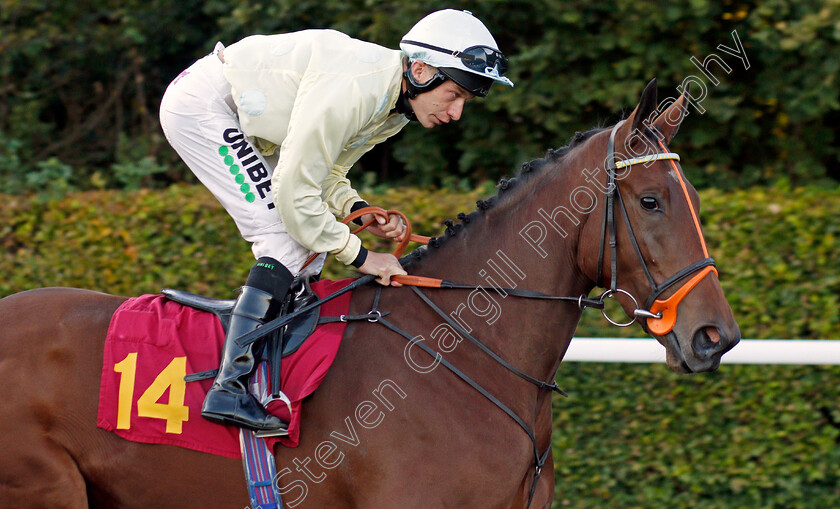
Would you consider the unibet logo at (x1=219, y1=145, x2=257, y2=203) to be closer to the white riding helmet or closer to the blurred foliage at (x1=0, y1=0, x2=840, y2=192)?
the white riding helmet

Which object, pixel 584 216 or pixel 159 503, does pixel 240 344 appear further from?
pixel 584 216

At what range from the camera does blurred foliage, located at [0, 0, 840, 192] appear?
20.5 feet

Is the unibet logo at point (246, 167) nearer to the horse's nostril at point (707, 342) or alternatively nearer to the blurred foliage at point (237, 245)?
the horse's nostril at point (707, 342)

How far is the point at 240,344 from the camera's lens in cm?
285

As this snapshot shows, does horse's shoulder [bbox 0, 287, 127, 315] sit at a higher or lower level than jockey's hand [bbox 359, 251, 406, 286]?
lower

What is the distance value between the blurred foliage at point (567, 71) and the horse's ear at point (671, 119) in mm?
3325

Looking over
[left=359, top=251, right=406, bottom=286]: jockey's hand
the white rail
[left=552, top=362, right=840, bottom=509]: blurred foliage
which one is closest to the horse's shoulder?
[left=359, top=251, right=406, bottom=286]: jockey's hand

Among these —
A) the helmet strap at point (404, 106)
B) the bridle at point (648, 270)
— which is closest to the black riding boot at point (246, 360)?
the helmet strap at point (404, 106)

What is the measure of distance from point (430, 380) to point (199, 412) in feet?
2.77

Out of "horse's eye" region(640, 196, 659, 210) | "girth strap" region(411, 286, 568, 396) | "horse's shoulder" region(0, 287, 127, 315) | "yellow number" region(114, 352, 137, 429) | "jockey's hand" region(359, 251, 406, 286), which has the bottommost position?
"yellow number" region(114, 352, 137, 429)

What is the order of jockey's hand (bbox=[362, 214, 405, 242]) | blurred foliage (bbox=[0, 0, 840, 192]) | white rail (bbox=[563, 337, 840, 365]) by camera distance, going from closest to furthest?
jockey's hand (bbox=[362, 214, 405, 242]) → white rail (bbox=[563, 337, 840, 365]) → blurred foliage (bbox=[0, 0, 840, 192])

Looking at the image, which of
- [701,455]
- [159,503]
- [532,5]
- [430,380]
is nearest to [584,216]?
[430,380]

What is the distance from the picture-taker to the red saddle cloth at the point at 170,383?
9.53ft

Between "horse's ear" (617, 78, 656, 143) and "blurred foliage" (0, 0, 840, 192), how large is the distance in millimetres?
3396
